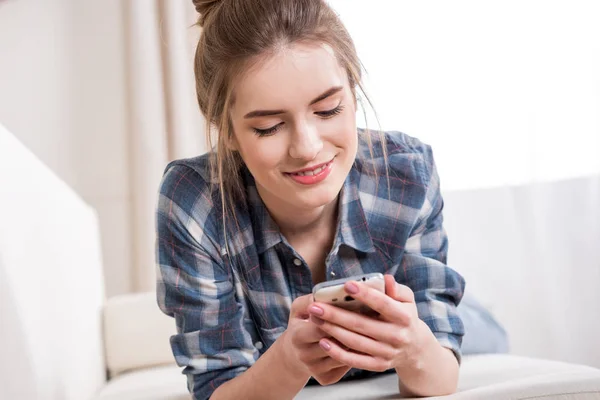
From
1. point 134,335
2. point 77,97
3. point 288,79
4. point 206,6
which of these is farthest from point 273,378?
point 77,97

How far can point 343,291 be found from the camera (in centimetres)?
89

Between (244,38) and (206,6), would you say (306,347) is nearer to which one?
(244,38)

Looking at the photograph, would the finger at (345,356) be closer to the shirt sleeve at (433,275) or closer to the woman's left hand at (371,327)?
the woman's left hand at (371,327)

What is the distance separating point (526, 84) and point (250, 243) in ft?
6.66

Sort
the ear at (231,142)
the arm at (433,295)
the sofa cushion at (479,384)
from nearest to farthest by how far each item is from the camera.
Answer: the sofa cushion at (479,384)
the arm at (433,295)
the ear at (231,142)

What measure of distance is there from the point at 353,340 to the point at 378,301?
7cm

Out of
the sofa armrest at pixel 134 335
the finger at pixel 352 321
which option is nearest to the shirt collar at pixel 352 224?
the finger at pixel 352 321

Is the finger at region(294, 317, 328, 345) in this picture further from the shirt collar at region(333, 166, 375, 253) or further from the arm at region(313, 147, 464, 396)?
the shirt collar at region(333, 166, 375, 253)

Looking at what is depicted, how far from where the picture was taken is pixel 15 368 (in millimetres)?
1064

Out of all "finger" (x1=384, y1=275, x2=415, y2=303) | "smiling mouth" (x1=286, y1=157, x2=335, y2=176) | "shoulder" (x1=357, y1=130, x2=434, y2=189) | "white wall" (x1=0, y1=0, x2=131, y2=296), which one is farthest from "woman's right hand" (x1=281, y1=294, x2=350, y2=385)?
"white wall" (x1=0, y1=0, x2=131, y2=296)

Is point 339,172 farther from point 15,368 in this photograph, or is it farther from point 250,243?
point 15,368

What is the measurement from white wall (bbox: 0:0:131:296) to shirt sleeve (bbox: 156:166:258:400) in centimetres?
191

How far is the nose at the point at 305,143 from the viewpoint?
1.07 m

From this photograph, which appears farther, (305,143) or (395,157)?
(395,157)
